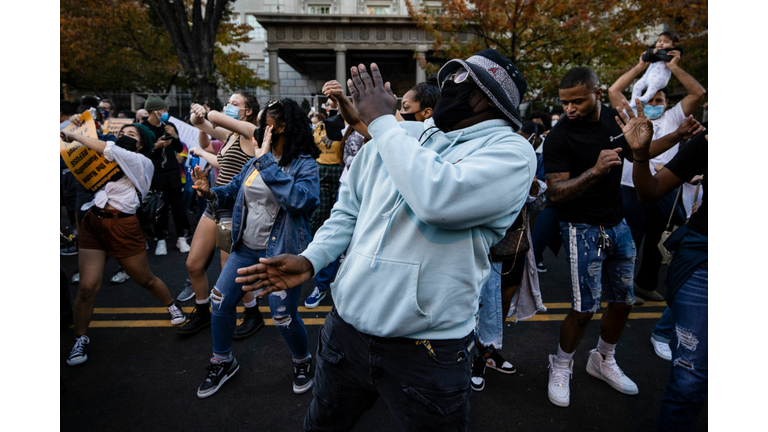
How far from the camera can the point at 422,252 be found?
1490 millimetres

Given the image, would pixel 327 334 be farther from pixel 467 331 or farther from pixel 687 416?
pixel 687 416

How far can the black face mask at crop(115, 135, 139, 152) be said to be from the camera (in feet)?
12.9

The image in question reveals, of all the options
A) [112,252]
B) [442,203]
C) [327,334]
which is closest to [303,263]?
[327,334]

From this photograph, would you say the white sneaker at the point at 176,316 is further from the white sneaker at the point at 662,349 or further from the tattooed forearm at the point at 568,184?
the white sneaker at the point at 662,349

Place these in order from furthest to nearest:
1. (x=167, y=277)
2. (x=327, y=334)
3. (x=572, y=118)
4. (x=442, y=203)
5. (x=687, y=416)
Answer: (x=167, y=277)
(x=572, y=118)
(x=687, y=416)
(x=327, y=334)
(x=442, y=203)

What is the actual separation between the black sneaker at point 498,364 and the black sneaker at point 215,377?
6.27 ft

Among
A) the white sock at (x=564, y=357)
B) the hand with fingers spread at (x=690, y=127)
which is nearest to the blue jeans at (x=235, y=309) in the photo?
the white sock at (x=564, y=357)

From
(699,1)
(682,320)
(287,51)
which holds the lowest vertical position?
(682,320)

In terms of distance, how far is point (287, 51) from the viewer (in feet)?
85.2

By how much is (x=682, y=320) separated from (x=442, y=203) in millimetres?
1538

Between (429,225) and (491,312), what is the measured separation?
1750 millimetres

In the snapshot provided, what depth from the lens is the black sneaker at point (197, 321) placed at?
13.0 feet

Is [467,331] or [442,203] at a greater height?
[442,203]

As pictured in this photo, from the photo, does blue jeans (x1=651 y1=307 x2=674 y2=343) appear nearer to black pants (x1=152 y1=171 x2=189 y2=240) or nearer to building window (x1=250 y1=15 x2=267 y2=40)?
black pants (x1=152 y1=171 x2=189 y2=240)
